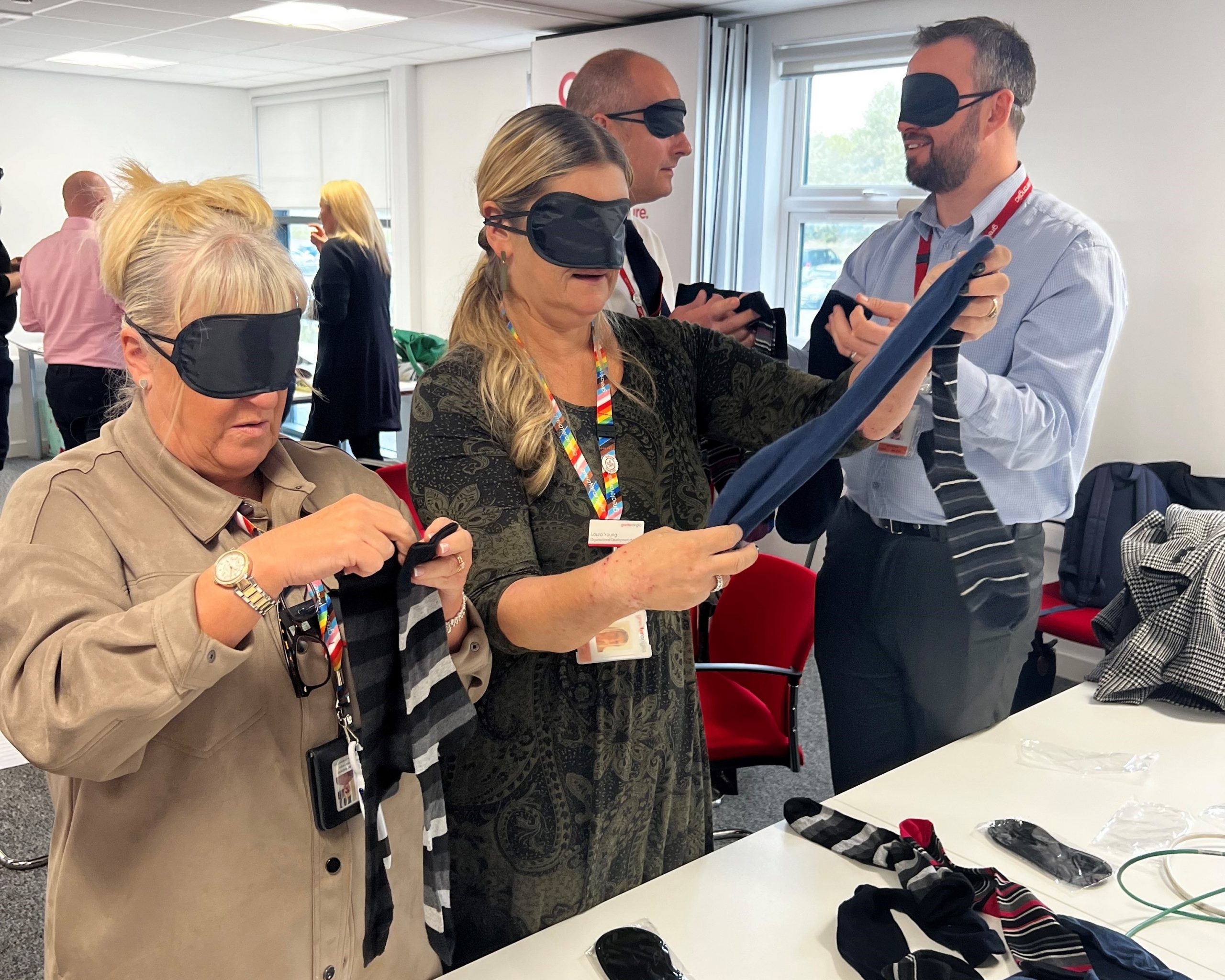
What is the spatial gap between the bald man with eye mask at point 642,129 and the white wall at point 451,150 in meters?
5.13

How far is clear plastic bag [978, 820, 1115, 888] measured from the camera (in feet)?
5.06

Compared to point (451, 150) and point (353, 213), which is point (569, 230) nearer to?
point (353, 213)

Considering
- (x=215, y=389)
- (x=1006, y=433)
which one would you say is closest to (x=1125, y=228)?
(x=1006, y=433)

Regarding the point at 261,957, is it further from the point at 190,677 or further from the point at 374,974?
the point at 190,677

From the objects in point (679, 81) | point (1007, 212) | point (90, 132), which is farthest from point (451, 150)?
point (1007, 212)

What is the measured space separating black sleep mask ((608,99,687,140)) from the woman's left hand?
149 cm

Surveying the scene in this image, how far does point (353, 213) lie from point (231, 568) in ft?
14.4

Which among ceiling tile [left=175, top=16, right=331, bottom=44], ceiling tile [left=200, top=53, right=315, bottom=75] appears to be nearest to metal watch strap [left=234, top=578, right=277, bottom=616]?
ceiling tile [left=175, top=16, right=331, bottom=44]

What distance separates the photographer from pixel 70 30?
7125 mm

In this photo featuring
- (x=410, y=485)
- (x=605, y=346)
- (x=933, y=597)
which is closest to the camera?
(x=410, y=485)

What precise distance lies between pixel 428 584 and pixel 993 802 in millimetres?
1092

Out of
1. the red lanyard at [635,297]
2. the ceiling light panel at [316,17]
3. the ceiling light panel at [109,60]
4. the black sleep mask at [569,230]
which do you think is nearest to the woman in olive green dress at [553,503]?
the black sleep mask at [569,230]

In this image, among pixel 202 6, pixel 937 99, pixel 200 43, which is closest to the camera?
pixel 937 99

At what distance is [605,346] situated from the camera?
5.45 ft
